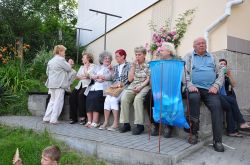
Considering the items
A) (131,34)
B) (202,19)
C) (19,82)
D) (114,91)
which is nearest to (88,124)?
(114,91)

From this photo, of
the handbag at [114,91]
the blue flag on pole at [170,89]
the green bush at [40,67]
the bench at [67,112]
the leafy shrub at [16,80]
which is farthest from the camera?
the green bush at [40,67]

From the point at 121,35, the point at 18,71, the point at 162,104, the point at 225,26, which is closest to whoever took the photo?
the point at 162,104

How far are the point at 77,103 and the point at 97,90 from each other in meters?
0.68

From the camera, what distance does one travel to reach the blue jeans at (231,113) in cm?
662

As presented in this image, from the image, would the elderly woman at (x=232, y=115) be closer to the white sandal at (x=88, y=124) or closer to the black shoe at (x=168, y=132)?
the black shoe at (x=168, y=132)

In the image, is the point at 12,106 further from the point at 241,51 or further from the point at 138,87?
the point at 241,51

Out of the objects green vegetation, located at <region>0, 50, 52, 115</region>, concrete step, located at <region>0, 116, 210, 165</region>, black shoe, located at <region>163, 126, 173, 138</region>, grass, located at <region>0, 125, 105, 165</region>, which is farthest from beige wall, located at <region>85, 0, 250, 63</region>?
grass, located at <region>0, 125, 105, 165</region>

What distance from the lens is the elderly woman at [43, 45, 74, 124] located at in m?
7.85

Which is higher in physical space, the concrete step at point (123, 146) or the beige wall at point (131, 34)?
the beige wall at point (131, 34)

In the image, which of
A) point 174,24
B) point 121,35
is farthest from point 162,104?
point 121,35

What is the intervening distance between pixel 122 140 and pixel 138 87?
1125mm

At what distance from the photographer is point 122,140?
19.6 ft

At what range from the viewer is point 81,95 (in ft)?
25.6

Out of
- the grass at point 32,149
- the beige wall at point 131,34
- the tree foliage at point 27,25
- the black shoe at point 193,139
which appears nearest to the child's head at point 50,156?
the grass at point 32,149
